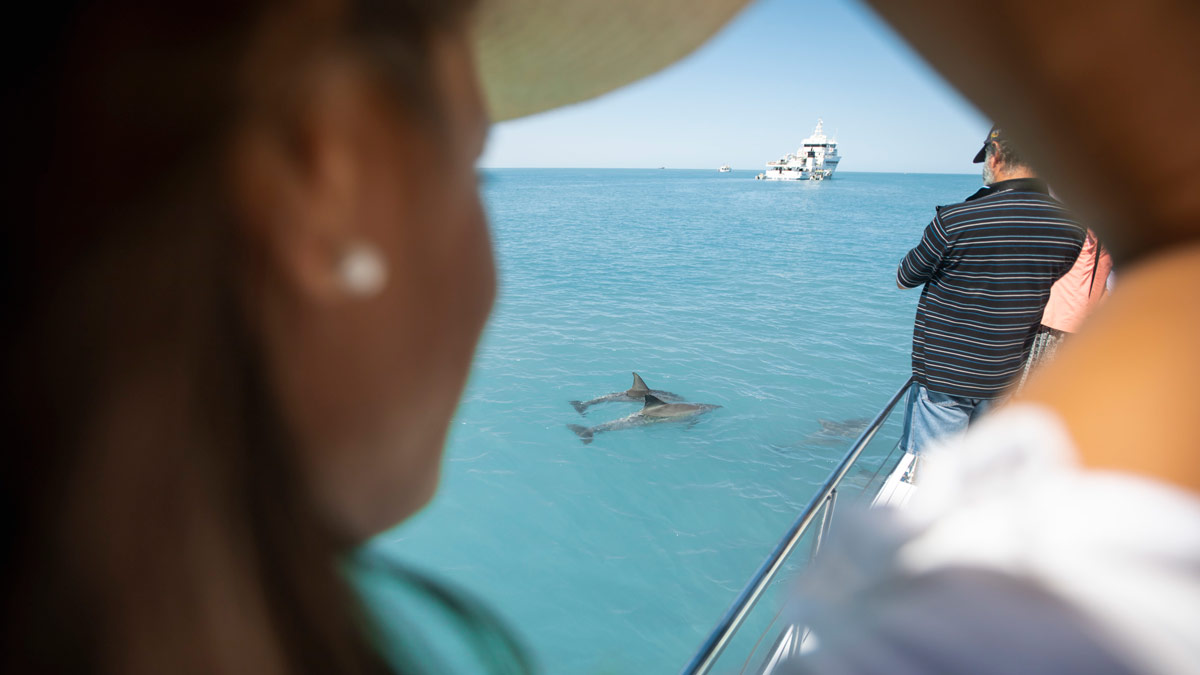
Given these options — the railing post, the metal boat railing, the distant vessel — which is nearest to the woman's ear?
the metal boat railing

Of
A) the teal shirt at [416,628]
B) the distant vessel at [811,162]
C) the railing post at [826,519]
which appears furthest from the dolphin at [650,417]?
the distant vessel at [811,162]

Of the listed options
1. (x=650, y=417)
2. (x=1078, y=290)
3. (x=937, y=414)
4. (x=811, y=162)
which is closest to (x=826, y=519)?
(x=937, y=414)

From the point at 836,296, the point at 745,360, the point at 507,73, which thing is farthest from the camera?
the point at 836,296

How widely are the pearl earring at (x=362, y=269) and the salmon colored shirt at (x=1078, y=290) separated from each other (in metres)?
4.40

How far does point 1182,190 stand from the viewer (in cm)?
44

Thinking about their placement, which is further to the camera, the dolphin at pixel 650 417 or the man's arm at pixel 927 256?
the dolphin at pixel 650 417

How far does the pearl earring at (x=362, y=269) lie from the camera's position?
0.38m

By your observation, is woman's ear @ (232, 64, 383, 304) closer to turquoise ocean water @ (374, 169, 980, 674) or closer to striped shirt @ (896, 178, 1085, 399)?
turquoise ocean water @ (374, 169, 980, 674)

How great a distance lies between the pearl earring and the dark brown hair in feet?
0.16

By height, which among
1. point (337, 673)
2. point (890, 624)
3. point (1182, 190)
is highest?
point (1182, 190)

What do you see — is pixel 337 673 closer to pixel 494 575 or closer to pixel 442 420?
pixel 442 420

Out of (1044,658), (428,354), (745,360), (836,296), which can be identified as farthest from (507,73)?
(836,296)

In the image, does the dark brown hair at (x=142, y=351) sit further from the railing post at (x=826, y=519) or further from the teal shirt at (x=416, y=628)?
the railing post at (x=826, y=519)

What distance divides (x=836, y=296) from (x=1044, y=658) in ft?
73.5
